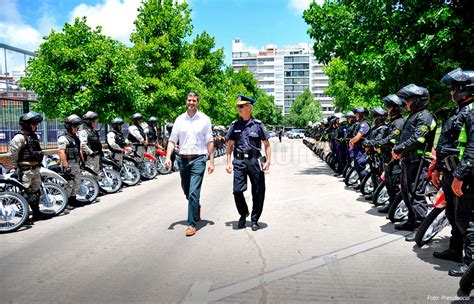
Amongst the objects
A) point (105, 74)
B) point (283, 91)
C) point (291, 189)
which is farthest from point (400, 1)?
point (283, 91)

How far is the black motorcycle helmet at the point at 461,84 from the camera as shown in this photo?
4.02 m

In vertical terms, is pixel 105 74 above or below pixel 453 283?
above

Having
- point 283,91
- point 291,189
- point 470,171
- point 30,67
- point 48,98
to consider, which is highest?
point 283,91

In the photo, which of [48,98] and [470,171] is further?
[48,98]

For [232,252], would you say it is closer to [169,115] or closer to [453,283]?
[453,283]

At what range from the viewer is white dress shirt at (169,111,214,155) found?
19.6 ft

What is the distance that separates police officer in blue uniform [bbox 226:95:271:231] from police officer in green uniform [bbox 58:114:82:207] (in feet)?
12.3

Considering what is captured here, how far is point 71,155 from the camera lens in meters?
8.19

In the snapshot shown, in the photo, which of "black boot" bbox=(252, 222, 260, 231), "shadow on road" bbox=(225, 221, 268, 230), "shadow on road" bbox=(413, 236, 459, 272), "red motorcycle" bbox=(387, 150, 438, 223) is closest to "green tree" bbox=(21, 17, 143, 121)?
"shadow on road" bbox=(225, 221, 268, 230)

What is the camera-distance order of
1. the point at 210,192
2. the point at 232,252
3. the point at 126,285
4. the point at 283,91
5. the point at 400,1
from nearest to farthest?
the point at 126,285
the point at 232,252
the point at 210,192
the point at 400,1
the point at 283,91

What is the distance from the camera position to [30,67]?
1306cm

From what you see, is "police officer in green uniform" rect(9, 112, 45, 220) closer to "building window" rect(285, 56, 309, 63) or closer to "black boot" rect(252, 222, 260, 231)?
"black boot" rect(252, 222, 260, 231)

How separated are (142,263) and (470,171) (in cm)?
344

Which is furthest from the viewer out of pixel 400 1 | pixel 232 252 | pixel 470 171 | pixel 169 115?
pixel 169 115
